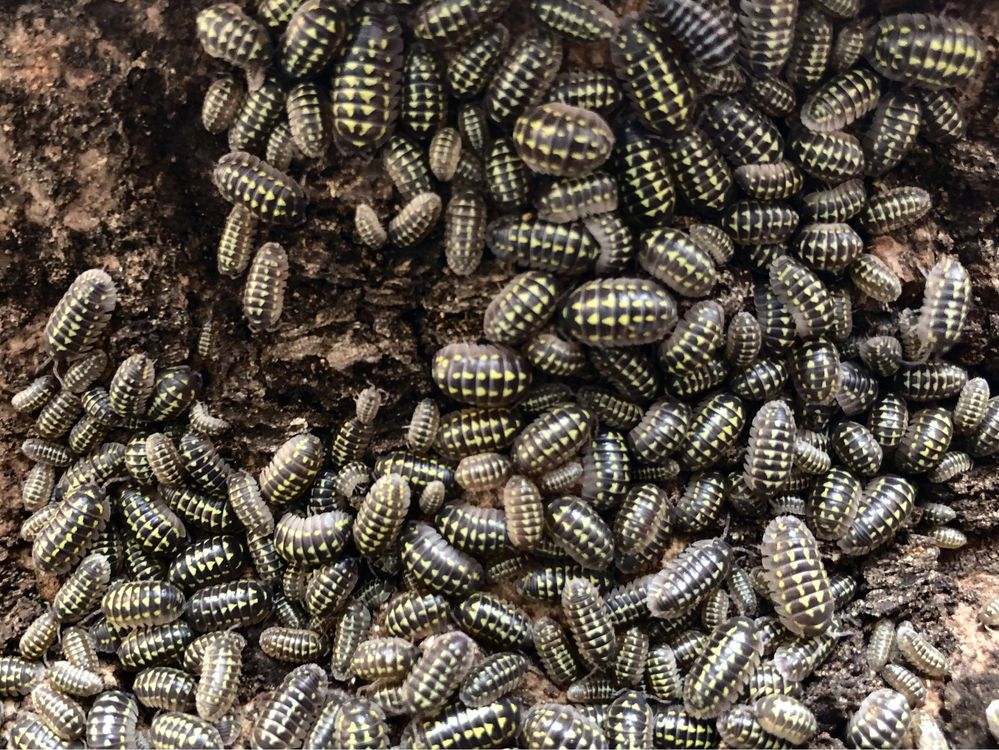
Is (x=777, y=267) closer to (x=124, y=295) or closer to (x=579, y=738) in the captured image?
(x=579, y=738)

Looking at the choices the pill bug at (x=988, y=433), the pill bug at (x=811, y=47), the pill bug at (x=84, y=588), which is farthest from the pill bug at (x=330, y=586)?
the pill bug at (x=988, y=433)

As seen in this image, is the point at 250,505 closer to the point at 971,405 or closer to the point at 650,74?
the point at 650,74

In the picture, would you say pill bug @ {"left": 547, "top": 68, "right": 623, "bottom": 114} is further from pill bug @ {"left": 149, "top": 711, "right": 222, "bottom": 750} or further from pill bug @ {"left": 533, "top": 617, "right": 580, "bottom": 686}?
pill bug @ {"left": 149, "top": 711, "right": 222, "bottom": 750}

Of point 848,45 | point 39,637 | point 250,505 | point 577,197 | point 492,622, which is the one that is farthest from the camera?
Result: point 39,637

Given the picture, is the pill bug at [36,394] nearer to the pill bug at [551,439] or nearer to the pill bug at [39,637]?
the pill bug at [39,637]

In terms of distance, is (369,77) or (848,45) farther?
(848,45)

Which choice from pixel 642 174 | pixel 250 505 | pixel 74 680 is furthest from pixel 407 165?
pixel 74 680
